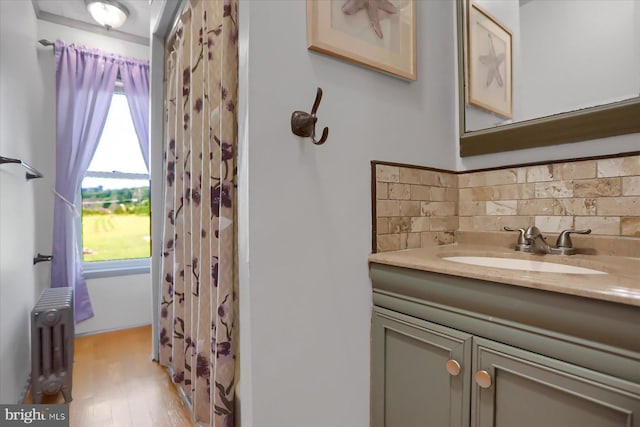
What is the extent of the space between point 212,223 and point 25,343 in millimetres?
1607

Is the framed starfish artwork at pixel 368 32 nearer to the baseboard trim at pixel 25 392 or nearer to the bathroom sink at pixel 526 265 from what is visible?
the bathroom sink at pixel 526 265

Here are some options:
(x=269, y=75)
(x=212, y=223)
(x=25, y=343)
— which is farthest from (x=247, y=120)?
(x=25, y=343)

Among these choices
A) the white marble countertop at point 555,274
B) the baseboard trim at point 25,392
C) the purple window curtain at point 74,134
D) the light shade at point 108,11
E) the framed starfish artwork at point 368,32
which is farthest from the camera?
the purple window curtain at point 74,134

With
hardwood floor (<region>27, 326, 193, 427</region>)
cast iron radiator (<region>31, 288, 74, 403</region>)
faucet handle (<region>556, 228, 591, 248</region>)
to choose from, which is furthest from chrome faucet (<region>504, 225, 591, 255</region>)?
cast iron radiator (<region>31, 288, 74, 403</region>)

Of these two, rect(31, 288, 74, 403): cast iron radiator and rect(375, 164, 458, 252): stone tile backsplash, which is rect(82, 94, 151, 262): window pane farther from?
rect(375, 164, 458, 252): stone tile backsplash

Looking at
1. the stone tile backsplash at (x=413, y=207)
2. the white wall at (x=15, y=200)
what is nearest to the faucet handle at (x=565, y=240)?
the stone tile backsplash at (x=413, y=207)

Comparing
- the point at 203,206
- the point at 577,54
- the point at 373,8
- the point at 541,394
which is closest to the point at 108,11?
the point at 203,206

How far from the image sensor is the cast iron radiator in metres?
1.63

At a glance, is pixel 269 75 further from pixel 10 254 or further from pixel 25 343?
pixel 25 343

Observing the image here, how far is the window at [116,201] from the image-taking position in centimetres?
278

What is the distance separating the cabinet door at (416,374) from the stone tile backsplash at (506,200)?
12.0 inches

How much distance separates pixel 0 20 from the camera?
1.40 meters

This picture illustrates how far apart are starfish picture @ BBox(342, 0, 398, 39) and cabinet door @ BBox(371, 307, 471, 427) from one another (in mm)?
1034

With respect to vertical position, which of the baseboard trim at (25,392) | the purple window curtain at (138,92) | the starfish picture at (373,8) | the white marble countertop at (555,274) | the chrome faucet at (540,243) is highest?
the purple window curtain at (138,92)
